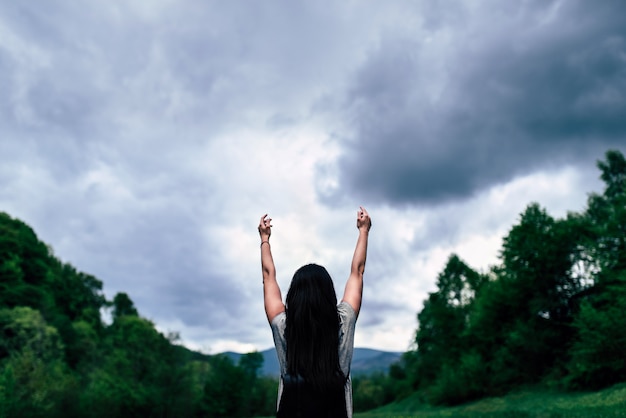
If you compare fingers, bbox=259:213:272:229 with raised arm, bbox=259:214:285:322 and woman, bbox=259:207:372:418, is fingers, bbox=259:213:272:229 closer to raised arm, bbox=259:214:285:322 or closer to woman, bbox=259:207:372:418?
raised arm, bbox=259:214:285:322

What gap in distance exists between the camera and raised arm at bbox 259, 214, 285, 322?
383 centimetres

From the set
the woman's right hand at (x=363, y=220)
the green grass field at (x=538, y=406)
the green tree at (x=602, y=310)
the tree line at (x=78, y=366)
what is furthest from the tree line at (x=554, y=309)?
the woman's right hand at (x=363, y=220)

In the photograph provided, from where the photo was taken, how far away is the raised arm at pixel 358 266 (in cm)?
381

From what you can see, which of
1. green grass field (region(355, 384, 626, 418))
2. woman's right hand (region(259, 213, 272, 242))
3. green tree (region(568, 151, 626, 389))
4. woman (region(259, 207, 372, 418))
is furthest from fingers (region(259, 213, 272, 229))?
green tree (region(568, 151, 626, 389))

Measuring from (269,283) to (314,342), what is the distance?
63 centimetres

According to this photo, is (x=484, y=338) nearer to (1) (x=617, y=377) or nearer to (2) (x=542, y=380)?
(2) (x=542, y=380)

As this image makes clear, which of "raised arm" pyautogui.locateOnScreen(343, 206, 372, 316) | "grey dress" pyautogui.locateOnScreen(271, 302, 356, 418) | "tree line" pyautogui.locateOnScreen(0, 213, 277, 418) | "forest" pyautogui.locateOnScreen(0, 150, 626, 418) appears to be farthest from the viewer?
"tree line" pyautogui.locateOnScreen(0, 213, 277, 418)

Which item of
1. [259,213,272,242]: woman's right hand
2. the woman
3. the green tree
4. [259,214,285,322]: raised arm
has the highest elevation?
the green tree

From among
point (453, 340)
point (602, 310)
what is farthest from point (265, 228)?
point (453, 340)

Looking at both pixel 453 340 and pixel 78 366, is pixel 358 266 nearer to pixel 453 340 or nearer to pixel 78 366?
pixel 453 340

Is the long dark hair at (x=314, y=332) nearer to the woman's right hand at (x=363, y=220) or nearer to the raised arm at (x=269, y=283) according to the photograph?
the raised arm at (x=269, y=283)

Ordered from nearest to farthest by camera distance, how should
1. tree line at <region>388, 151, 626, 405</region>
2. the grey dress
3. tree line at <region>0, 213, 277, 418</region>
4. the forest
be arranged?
the grey dress < tree line at <region>388, 151, 626, 405</region> < the forest < tree line at <region>0, 213, 277, 418</region>

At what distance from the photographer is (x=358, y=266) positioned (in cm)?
400

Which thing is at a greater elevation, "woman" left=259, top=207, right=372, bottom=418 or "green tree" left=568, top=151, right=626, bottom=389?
"green tree" left=568, top=151, right=626, bottom=389
